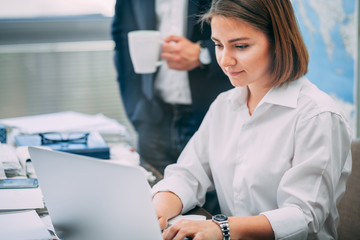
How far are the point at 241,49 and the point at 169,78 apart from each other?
31.3 inches

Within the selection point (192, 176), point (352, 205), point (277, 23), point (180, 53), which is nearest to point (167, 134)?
point (180, 53)

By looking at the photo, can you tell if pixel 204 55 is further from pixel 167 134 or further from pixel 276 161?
pixel 276 161

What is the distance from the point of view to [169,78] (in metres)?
1.74

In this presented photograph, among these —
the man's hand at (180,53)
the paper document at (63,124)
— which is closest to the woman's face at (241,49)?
the man's hand at (180,53)

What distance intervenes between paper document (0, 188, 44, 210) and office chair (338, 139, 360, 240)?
32.4 inches

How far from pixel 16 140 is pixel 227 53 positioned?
2.66 ft

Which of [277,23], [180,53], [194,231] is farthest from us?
[180,53]

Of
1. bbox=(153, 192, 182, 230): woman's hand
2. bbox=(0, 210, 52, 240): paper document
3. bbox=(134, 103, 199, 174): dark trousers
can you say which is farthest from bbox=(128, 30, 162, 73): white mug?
bbox=(0, 210, 52, 240): paper document

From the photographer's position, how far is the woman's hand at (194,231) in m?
0.81

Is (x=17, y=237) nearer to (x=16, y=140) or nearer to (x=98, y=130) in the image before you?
(x=16, y=140)

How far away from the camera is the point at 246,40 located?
950 mm

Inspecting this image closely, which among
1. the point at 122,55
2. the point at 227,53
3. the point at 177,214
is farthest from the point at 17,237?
the point at 122,55

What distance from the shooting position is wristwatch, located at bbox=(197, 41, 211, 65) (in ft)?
5.12

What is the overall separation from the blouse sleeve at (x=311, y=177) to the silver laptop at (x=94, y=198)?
0.35 meters
